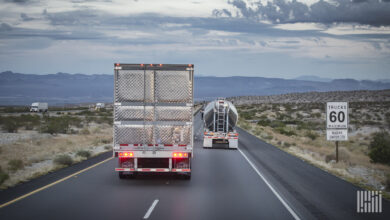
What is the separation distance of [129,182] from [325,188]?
6304 millimetres

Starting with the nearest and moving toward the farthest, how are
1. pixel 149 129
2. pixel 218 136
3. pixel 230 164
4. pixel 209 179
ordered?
pixel 149 129 < pixel 209 179 < pixel 230 164 < pixel 218 136

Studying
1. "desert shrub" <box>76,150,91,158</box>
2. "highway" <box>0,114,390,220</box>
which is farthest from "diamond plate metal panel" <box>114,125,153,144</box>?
"desert shrub" <box>76,150,91,158</box>

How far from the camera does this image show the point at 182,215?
33.7 feet

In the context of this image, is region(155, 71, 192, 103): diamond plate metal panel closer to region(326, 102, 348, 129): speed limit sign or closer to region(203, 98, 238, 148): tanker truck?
region(326, 102, 348, 129): speed limit sign

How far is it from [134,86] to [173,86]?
1204 mm

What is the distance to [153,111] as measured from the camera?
13930 mm

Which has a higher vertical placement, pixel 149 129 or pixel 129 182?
pixel 149 129

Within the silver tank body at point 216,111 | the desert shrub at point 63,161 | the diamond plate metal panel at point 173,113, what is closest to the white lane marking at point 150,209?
the diamond plate metal panel at point 173,113

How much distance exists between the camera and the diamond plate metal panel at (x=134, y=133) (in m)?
13.9

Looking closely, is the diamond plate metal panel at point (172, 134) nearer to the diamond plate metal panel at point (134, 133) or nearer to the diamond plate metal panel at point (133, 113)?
the diamond plate metal panel at point (134, 133)

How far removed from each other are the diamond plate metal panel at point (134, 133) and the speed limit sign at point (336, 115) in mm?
10015

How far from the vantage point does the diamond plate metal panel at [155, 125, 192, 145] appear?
1396cm

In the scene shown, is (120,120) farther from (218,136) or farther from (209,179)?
(218,136)

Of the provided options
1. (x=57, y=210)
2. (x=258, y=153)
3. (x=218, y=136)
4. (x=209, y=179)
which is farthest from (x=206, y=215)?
(x=218, y=136)
